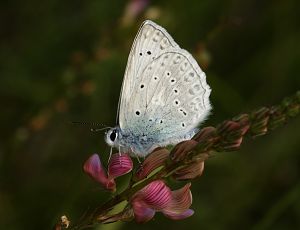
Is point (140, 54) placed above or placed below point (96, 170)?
above

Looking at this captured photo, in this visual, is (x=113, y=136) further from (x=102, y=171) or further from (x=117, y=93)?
(x=117, y=93)

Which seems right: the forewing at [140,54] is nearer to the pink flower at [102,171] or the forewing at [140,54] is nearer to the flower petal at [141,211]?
the pink flower at [102,171]

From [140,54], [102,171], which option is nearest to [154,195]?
[102,171]

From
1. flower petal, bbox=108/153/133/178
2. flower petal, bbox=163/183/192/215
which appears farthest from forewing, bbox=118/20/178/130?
flower petal, bbox=163/183/192/215

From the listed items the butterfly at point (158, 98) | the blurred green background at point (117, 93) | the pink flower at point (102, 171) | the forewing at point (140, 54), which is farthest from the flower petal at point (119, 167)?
the blurred green background at point (117, 93)

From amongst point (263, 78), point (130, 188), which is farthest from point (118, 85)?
point (130, 188)

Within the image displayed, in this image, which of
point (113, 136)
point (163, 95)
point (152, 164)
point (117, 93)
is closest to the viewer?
point (152, 164)

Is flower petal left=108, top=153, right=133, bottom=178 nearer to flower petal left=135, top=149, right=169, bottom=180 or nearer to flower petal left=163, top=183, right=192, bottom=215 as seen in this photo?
flower petal left=135, top=149, right=169, bottom=180

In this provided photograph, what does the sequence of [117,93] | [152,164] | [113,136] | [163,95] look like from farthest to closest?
[117,93], [163,95], [113,136], [152,164]
